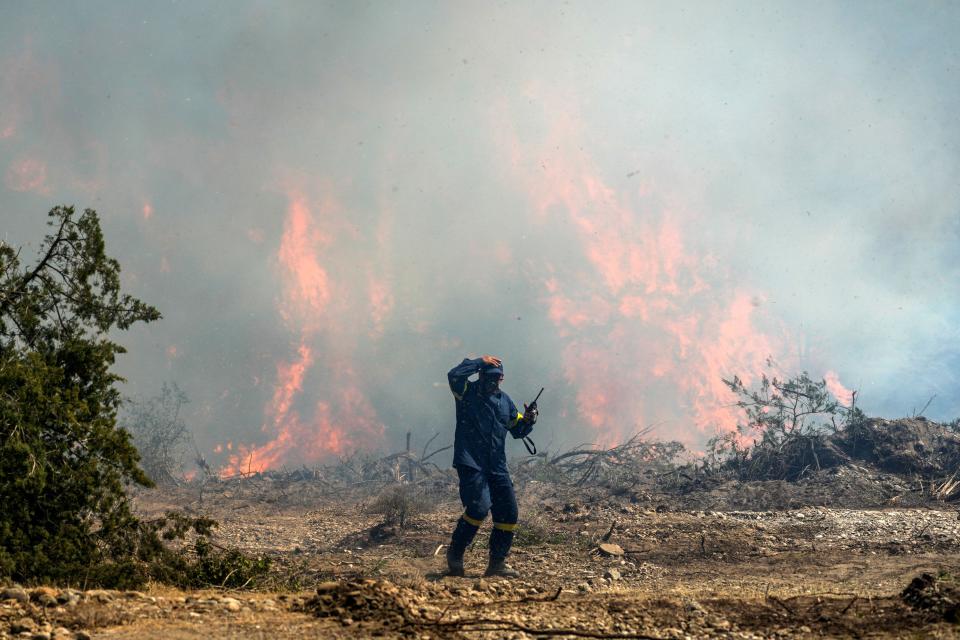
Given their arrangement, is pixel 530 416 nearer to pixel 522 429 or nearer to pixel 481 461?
pixel 522 429

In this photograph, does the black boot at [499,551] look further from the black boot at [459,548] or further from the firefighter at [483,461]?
the black boot at [459,548]

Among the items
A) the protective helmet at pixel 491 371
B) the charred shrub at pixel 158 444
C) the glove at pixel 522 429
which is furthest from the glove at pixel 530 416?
the charred shrub at pixel 158 444

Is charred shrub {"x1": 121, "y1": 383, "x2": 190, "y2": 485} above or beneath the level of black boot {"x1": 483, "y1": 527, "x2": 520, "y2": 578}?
above

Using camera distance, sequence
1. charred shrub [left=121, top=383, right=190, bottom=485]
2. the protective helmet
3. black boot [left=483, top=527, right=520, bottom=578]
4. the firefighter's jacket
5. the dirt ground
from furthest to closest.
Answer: charred shrub [left=121, top=383, right=190, bottom=485], the protective helmet, the firefighter's jacket, black boot [left=483, top=527, right=520, bottom=578], the dirt ground

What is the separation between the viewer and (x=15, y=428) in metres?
5.52

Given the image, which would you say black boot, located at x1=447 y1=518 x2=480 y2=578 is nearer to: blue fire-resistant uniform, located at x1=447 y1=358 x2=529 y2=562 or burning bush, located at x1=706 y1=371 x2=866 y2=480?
blue fire-resistant uniform, located at x1=447 y1=358 x2=529 y2=562

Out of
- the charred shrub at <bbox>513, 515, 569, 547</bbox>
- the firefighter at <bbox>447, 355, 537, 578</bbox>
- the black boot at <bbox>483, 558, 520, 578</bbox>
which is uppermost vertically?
the firefighter at <bbox>447, 355, 537, 578</bbox>

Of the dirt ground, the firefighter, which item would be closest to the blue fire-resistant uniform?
the firefighter

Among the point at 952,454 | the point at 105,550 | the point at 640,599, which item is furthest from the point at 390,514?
the point at 952,454

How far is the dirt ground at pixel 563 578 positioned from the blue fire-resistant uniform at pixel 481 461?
0.57 metres

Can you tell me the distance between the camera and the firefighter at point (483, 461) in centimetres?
802

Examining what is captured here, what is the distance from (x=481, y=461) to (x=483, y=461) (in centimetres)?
3

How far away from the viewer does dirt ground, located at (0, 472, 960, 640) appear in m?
4.32

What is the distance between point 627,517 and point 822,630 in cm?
807
